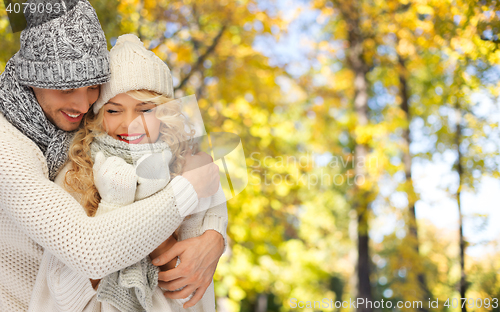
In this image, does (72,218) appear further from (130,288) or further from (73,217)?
(130,288)

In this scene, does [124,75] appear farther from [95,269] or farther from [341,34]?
[341,34]

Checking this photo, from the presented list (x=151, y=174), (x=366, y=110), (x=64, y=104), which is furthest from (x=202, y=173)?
(x=366, y=110)

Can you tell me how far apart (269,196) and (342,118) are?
11.1ft

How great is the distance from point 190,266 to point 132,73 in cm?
67

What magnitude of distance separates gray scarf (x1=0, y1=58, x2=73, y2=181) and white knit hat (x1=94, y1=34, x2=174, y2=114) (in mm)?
198

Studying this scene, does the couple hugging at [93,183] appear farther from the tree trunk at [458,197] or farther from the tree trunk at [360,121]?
the tree trunk at [360,121]

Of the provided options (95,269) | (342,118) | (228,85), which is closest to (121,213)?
(95,269)

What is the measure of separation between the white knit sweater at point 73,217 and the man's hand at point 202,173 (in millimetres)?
55

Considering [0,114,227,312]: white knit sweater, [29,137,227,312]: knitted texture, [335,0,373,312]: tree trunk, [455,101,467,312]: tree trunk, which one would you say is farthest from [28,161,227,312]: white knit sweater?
[335,0,373,312]: tree trunk

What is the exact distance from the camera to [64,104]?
1188 millimetres

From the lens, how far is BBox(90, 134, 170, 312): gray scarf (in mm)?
1103

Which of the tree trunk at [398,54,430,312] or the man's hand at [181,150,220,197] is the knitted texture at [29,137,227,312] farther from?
the tree trunk at [398,54,430,312]

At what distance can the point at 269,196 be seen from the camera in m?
4.15

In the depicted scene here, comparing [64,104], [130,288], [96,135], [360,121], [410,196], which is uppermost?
[64,104]
